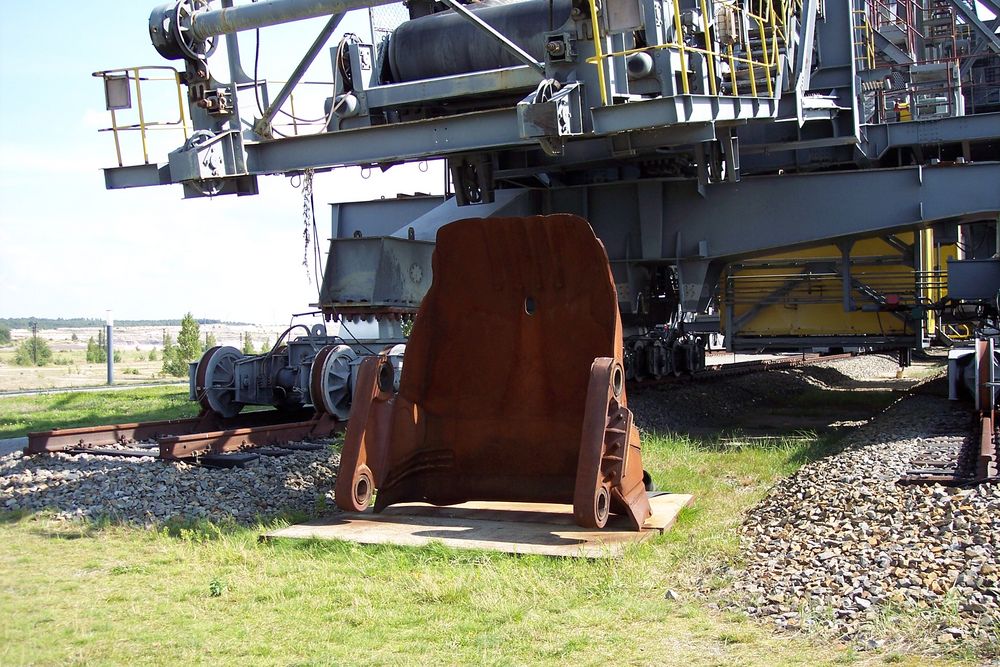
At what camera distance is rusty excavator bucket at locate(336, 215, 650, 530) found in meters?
6.38

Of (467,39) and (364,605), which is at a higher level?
(467,39)

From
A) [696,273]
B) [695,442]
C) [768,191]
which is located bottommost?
[695,442]

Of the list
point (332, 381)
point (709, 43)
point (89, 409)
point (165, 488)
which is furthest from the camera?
point (89, 409)

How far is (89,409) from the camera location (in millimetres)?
16922

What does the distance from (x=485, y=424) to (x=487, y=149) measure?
358 centimetres

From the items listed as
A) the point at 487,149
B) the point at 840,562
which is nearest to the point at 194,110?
the point at 487,149

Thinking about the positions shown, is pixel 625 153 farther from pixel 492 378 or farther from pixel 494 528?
pixel 494 528

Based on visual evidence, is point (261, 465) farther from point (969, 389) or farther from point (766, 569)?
point (969, 389)

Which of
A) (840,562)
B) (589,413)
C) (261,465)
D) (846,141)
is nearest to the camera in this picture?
(840,562)

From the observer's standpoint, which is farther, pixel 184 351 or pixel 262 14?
pixel 184 351

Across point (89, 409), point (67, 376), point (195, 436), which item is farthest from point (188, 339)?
point (195, 436)

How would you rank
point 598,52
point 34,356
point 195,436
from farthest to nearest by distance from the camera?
1. point 34,356
2. point 195,436
3. point 598,52

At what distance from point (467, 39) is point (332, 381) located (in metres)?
3.75

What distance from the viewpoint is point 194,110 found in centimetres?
1009
